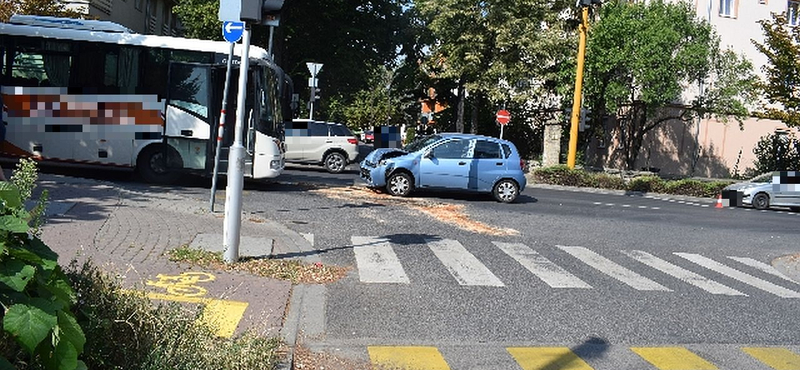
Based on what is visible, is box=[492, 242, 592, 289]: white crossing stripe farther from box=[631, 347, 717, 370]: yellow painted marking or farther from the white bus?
the white bus

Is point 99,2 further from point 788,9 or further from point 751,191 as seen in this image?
point 788,9

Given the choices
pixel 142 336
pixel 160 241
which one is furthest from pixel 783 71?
pixel 142 336

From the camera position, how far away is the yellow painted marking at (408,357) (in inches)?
219

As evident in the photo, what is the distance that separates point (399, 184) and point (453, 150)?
5.02ft

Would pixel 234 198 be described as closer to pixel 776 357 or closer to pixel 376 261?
pixel 376 261

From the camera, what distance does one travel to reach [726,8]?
41062 millimetres

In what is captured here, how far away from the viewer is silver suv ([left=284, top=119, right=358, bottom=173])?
82.7ft

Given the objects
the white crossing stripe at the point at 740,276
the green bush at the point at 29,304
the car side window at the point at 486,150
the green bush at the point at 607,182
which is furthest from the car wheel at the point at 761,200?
the green bush at the point at 29,304

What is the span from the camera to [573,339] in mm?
6621

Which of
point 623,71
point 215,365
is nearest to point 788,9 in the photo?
point 623,71

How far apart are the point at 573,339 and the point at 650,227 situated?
9.96 m

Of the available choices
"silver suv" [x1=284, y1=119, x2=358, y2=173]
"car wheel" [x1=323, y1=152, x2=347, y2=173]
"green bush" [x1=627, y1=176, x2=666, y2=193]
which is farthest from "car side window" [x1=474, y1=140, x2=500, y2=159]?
"green bush" [x1=627, y1=176, x2=666, y2=193]

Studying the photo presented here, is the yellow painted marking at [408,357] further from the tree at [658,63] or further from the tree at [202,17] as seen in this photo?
the tree at [202,17]

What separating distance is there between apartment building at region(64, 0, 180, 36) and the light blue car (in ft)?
47.1
